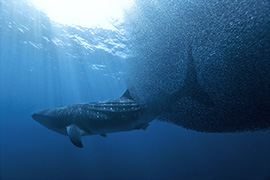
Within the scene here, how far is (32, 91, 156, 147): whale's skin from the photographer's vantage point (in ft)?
15.2

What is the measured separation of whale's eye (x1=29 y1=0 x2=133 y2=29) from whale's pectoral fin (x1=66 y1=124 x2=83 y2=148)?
8.72m

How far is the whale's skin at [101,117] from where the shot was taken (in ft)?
15.2

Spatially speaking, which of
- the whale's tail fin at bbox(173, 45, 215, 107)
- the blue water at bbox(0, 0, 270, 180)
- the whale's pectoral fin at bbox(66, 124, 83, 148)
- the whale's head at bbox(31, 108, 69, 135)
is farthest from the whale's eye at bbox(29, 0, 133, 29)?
the whale's pectoral fin at bbox(66, 124, 83, 148)

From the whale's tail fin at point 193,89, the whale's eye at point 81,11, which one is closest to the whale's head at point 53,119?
the whale's tail fin at point 193,89

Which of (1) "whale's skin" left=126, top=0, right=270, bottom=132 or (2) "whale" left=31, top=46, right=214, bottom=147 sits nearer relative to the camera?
(1) "whale's skin" left=126, top=0, right=270, bottom=132

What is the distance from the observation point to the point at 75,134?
4.57 meters

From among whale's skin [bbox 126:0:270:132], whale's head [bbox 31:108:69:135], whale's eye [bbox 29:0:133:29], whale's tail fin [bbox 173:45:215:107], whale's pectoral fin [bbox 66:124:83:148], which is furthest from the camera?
whale's eye [bbox 29:0:133:29]

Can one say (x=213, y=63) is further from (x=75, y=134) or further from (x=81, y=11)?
(x=81, y=11)

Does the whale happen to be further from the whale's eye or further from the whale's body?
the whale's eye

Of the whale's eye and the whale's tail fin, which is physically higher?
the whale's eye

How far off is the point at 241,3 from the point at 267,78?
5.11ft

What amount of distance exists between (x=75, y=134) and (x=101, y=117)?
0.97 metres

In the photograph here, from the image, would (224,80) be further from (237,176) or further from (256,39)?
(237,176)

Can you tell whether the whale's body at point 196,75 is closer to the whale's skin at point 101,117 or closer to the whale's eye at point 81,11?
the whale's skin at point 101,117
